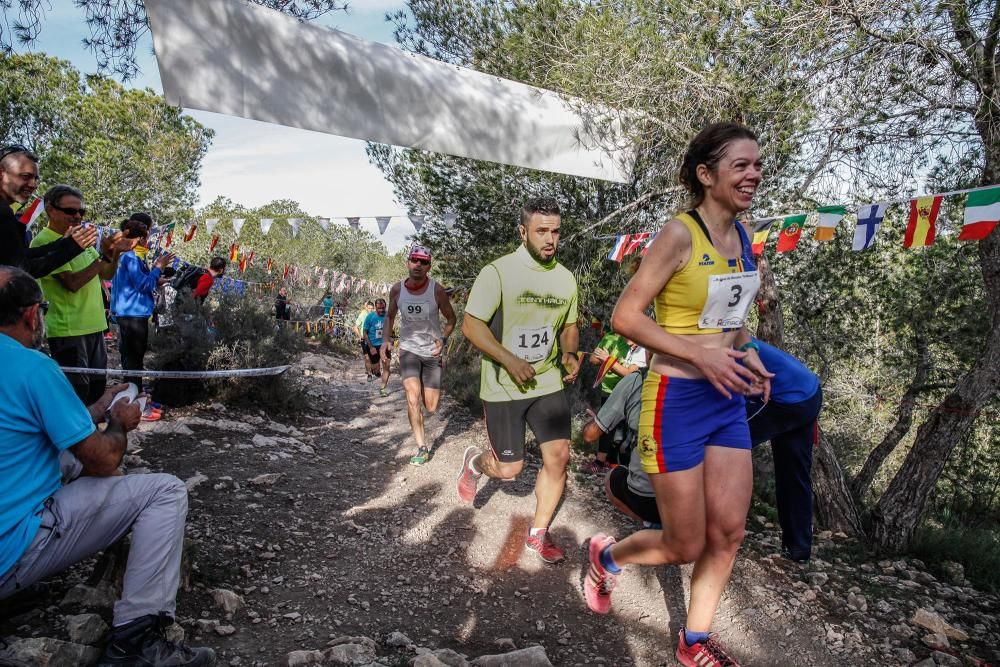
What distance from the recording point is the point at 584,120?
6227 millimetres

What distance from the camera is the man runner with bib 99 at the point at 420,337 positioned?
19.3 ft

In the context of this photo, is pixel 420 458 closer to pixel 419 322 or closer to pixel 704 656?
pixel 419 322

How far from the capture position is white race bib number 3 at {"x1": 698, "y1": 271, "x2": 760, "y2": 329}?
2.39 meters

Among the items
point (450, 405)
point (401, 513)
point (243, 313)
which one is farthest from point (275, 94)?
point (450, 405)

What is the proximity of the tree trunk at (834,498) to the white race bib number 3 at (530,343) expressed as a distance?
323cm

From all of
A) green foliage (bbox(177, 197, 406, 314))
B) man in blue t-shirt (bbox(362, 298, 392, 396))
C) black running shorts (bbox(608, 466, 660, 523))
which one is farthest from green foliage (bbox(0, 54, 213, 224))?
black running shorts (bbox(608, 466, 660, 523))

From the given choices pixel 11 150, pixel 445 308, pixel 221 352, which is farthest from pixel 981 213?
pixel 221 352

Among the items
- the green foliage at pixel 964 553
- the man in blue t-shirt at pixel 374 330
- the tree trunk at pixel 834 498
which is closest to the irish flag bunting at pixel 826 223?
the tree trunk at pixel 834 498

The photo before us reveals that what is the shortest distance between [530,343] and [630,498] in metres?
1.09

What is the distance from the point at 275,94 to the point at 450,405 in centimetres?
543

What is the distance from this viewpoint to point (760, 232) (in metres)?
6.41

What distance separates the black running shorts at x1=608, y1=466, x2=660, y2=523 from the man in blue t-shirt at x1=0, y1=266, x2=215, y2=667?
74.5 inches

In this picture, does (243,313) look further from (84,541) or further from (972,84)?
(972,84)

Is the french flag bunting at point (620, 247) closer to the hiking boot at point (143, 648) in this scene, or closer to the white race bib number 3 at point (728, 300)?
the white race bib number 3 at point (728, 300)
